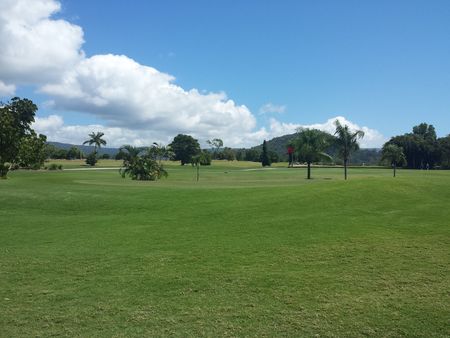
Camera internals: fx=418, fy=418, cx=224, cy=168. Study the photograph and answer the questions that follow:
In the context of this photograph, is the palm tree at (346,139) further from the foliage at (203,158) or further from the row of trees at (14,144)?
the row of trees at (14,144)

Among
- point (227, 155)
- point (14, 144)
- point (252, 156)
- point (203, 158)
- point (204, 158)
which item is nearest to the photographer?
point (14, 144)

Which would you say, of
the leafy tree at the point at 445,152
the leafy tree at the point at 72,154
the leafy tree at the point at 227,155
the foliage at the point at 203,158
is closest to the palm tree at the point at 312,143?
the foliage at the point at 203,158

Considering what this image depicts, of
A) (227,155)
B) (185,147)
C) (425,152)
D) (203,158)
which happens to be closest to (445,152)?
(425,152)

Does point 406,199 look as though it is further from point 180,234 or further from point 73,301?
point 73,301

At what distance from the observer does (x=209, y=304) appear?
7465 mm

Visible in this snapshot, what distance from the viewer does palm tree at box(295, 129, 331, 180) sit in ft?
209

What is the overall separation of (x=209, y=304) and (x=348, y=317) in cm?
238

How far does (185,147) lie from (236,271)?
130 metres

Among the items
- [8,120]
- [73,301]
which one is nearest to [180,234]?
[73,301]

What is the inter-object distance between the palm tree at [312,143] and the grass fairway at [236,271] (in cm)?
4591

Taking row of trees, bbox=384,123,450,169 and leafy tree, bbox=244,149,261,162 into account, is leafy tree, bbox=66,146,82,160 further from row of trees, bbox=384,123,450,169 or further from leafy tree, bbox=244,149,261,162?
row of trees, bbox=384,123,450,169

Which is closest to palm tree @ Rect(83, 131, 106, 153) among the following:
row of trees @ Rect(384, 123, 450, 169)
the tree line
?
the tree line

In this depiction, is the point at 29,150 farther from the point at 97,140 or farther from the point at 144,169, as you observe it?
the point at 97,140

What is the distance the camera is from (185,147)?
138m
